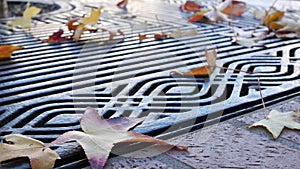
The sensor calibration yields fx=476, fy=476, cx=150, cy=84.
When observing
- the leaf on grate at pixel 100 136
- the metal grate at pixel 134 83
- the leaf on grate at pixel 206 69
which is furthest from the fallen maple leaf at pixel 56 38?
the leaf on grate at pixel 100 136

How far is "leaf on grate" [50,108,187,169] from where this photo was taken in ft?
3.14

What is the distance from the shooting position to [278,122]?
118 centimetres

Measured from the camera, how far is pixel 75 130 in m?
1.12

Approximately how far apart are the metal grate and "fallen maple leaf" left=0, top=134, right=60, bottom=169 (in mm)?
43

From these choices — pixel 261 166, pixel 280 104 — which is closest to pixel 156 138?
pixel 261 166

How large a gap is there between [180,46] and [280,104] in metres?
0.80

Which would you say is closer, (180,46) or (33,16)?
(180,46)

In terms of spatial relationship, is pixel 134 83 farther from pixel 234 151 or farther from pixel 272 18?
pixel 272 18

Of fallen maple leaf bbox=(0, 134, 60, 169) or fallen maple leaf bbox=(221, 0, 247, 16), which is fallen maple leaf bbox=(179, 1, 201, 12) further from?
fallen maple leaf bbox=(0, 134, 60, 169)

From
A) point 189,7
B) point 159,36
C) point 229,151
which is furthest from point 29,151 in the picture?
point 189,7

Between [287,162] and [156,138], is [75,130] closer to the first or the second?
[156,138]

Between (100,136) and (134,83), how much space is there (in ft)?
1.58

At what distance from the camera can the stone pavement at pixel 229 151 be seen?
97cm

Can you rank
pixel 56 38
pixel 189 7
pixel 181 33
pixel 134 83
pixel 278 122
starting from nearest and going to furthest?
pixel 278 122 → pixel 134 83 → pixel 56 38 → pixel 181 33 → pixel 189 7
